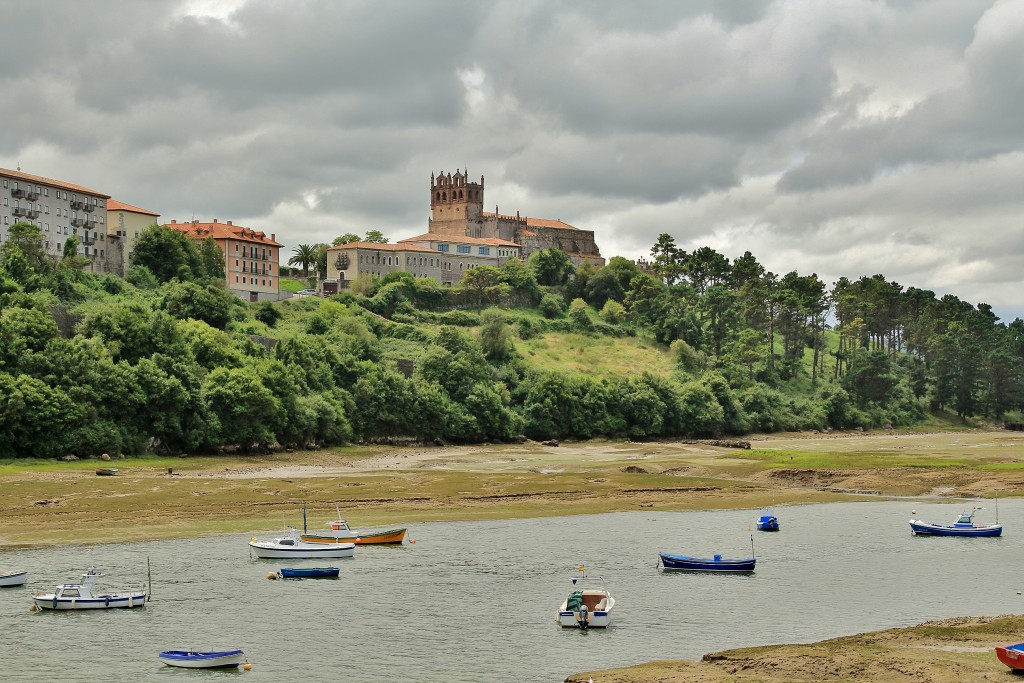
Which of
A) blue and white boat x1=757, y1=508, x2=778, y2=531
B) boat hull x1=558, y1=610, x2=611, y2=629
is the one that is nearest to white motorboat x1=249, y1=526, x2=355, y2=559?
boat hull x1=558, y1=610, x2=611, y2=629

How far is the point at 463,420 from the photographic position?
422ft

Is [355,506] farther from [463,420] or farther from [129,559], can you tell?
[463,420]

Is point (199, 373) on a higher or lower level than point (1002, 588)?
higher

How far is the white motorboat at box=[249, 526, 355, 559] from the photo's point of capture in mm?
55406

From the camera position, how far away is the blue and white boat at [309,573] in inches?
2059

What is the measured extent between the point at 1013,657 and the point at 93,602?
32.7 metres

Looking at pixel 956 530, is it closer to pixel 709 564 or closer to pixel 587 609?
pixel 709 564

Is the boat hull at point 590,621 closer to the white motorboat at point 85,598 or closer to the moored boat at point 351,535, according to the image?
the white motorboat at point 85,598

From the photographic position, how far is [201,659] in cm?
3659

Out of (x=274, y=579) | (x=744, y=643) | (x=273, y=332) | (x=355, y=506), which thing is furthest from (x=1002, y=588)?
(x=273, y=332)

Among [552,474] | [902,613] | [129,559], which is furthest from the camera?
[552,474]

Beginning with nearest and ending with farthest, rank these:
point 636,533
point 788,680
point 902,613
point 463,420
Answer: point 788,680
point 902,613
point 636,533
point 463,420

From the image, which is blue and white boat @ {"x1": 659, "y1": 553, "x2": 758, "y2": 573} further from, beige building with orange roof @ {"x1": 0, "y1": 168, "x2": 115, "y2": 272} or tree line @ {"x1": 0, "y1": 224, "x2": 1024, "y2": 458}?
beige building with orange roof @ {"x1": 0, "y1": 168, "x2": 115, "y2": 272}

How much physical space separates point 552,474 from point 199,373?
36899mm
